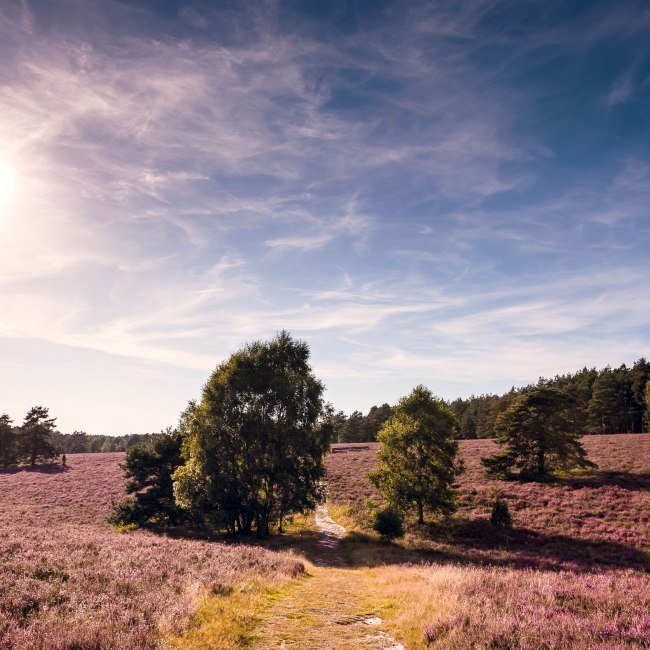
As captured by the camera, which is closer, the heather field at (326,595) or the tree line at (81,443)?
the heather field at (326,595)

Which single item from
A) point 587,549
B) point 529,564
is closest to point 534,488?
point 587,549

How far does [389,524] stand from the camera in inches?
1091

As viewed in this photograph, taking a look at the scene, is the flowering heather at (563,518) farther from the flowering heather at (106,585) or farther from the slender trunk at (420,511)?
the flowering heather at (106,585)

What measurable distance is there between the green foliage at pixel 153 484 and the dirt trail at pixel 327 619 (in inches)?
803

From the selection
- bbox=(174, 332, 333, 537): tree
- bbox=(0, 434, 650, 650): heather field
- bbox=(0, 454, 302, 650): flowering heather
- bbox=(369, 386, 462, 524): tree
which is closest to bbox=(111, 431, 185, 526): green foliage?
bbox=(174, 332, 333, 537): tree

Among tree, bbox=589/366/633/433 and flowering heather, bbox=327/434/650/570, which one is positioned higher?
tree, bbox=589/366/633/433

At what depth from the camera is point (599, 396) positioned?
3322 inches

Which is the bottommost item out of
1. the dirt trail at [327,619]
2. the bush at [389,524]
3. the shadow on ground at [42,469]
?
the shadow on ground at [42,469]

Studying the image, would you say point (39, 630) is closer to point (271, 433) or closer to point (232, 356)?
point (271, 433)

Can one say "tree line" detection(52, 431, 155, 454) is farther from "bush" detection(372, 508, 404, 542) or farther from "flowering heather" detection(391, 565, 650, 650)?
"flowering heather" detection(391, 565, 650, 650)

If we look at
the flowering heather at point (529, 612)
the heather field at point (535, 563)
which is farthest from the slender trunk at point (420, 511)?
the flowering heather at point (529, 612)

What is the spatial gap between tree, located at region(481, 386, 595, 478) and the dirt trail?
28.6 metres

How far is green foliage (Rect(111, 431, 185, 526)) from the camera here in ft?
102

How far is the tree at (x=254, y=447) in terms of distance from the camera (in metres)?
28.8
